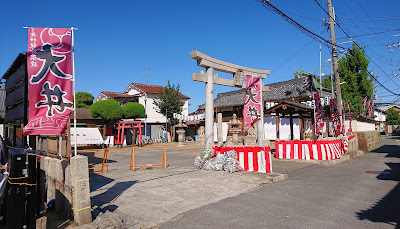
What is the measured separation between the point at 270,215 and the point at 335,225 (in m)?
1.21

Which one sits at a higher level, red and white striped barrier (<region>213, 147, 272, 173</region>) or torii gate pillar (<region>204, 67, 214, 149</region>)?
torii gate pillar (<region>204, 67, 214, 149</region>)

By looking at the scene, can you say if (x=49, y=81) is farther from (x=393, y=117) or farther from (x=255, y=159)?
(x=393, y=117)

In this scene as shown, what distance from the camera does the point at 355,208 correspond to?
559 cm

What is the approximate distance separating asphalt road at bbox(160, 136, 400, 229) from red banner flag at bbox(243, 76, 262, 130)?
4222 millimetres

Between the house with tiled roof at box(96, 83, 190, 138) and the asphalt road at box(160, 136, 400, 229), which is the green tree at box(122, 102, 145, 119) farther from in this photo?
the asphalt road at box(160, 136, 400, 229)

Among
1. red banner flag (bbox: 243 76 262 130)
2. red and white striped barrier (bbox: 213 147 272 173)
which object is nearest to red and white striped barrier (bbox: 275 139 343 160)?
red banner flag (bbox: 243 76 262 130)

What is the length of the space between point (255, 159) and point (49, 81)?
7556 mm

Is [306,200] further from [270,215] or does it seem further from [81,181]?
[81,181]

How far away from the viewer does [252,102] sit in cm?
1243

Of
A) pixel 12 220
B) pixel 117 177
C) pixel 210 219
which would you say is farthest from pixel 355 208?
pixel 117 177

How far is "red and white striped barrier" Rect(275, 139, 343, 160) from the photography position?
12922mm

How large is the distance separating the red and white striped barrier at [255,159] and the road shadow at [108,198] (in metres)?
4.43

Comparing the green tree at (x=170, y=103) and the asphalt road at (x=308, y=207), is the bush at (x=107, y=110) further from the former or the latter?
the asphalt road at (x=308, y=207)

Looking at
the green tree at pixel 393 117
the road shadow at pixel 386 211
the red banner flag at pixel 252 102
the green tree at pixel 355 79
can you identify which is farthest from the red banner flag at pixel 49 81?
the green tree at pixel 393 117
